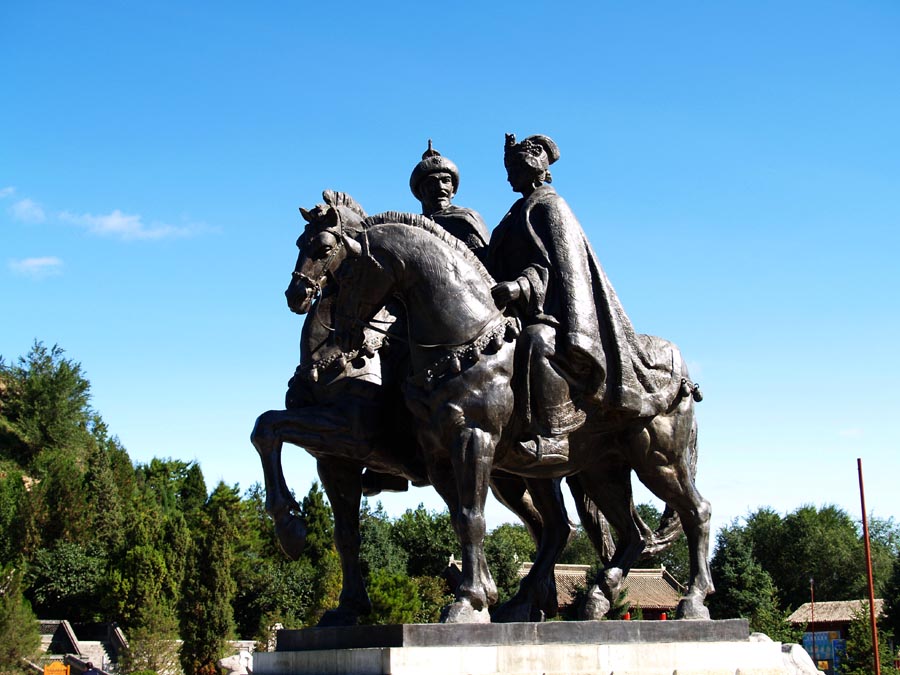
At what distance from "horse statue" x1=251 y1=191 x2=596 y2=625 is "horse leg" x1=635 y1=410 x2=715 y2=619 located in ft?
3.32

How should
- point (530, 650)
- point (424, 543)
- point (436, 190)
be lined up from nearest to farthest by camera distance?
point (530, 650)
point (436, 190)
point (424, 543)

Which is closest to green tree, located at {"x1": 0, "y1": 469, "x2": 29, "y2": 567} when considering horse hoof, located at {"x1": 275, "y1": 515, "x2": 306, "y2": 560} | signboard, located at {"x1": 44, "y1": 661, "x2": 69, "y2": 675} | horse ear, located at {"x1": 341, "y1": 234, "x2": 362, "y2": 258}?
signboard, located at {"x1": 44, "y1": 661, "x2": 69, "y2": 675}

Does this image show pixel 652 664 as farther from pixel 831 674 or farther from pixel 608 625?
pixel 831 674

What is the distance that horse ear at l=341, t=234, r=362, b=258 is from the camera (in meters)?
7.92

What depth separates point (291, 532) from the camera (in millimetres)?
7805

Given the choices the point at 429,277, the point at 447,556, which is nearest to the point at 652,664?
the point at 429,277

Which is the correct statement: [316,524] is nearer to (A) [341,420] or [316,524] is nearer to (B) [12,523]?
(B) [12,523]

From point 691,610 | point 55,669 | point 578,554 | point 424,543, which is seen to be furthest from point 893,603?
point 578,554

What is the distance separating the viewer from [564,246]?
29.0 ft

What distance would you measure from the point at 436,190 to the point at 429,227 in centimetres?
190

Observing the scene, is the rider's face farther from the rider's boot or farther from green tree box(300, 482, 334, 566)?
green tree box(300, 482, 334, 566)

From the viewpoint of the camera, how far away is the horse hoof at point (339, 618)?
833 cm

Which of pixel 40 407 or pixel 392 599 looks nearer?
pixel 392 599

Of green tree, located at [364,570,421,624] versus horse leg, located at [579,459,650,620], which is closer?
horse leg, located at [579,459,650,620]
